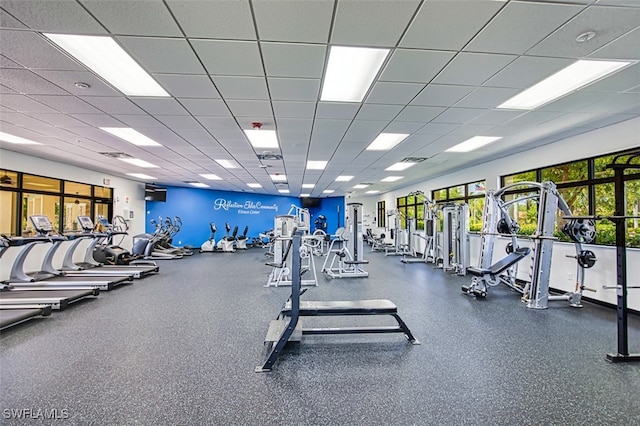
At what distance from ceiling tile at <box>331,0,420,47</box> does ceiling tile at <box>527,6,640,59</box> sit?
3.90ft

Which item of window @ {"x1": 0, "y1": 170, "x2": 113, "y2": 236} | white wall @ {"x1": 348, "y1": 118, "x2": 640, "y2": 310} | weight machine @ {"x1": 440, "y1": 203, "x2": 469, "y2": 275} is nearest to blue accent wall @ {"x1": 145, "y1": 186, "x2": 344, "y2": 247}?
window @ {"x1": 0, "y1": 170, "x2": 113, "y2": 236}

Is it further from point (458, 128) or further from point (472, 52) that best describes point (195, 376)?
point (458, 128)

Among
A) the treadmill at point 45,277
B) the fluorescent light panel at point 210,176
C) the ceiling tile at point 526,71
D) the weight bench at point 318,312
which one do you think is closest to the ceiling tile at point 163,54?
the weight bench at point 318,312

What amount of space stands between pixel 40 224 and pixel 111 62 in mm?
4581

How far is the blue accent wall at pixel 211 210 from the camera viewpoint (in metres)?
11.8

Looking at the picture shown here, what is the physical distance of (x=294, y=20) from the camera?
2.10m

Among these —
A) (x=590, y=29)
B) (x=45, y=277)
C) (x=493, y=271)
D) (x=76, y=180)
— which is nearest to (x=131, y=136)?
(x=45, y=277)

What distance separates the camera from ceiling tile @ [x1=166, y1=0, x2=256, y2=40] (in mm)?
1950

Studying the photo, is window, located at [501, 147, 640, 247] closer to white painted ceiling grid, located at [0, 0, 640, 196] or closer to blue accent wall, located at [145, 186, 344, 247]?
white painted ceiling grid, located at [0, 0, 640, 196]

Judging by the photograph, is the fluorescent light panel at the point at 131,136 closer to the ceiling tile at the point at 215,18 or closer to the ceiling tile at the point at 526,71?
the ceiling tile at the point at 215,18

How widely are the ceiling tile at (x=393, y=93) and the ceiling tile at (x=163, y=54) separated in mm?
1759

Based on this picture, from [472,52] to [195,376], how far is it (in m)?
3.57

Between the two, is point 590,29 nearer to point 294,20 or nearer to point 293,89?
point 294,20

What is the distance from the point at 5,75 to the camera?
2900mm
